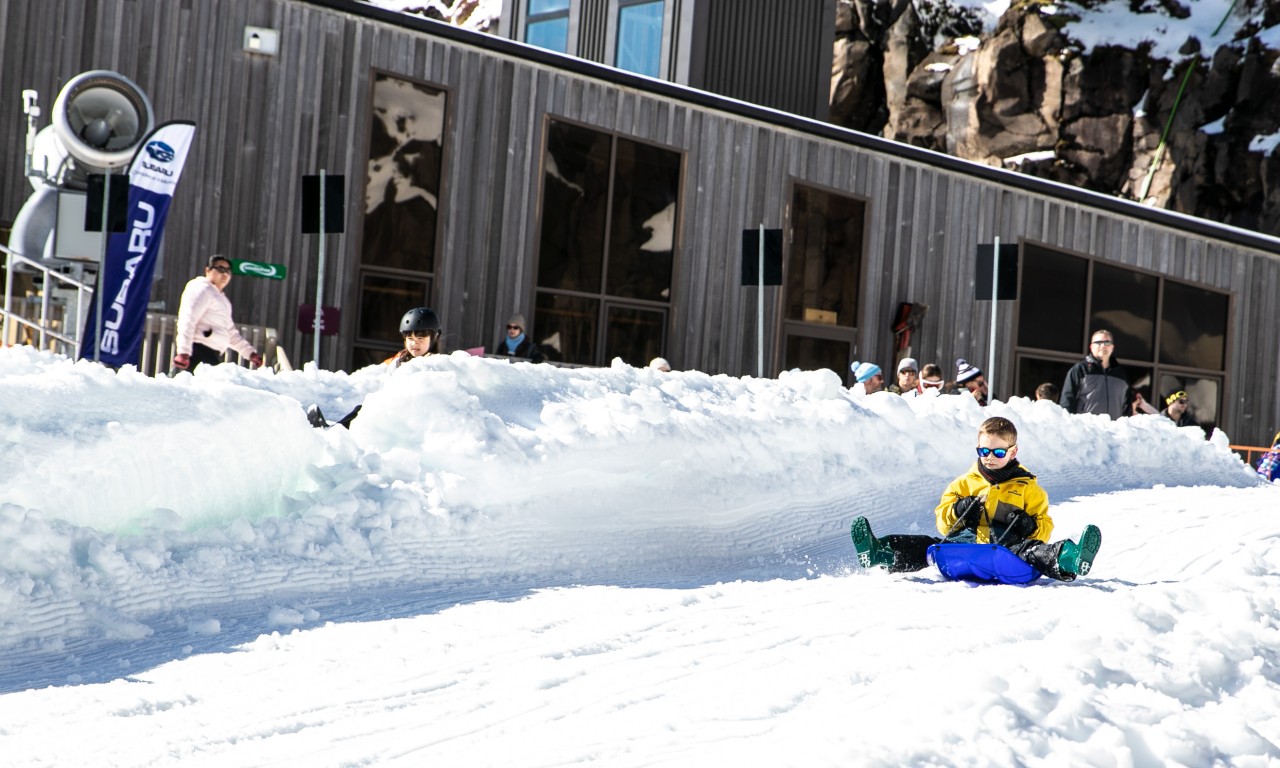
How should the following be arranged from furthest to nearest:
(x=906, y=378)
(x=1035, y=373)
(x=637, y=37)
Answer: (x=637, y=37), (x=1035, y=373), (x=906, y=378)

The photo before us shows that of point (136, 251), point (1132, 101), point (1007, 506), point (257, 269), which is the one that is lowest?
point (1007, 506)

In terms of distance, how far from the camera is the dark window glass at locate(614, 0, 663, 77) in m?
21.8

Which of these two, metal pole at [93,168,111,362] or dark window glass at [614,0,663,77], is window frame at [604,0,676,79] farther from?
metal pole at [93,168,111,362]

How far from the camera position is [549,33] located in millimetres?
22297

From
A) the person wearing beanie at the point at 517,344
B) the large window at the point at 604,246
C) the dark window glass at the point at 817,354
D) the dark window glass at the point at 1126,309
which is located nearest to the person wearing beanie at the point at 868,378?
the person wearing beanie at the point at 517,344

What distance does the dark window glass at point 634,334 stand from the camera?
1534 centimetres

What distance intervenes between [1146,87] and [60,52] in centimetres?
3222

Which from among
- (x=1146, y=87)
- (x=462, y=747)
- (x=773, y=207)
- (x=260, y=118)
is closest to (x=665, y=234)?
(x=773, y=207)

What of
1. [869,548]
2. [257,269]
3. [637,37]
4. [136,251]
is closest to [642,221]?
[257,269]

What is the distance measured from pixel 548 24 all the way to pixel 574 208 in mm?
8483

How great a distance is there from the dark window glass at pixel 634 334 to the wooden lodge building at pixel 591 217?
0.07 ft

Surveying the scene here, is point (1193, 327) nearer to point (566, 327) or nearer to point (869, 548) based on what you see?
point (566, 327)

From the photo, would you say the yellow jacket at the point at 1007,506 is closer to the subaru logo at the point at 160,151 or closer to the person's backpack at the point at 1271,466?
the subaru logo at the point at 160,151

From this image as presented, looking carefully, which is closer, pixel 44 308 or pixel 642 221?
pixel 44 308
